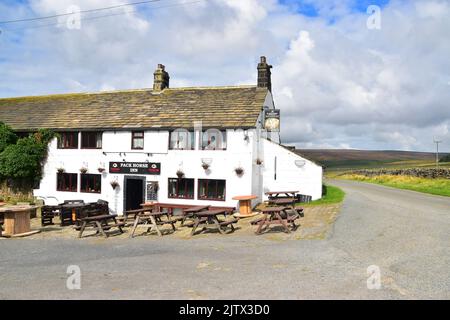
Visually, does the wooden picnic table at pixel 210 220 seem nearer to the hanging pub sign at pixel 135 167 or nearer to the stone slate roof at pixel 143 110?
the stone slate roof at pixel 143 110

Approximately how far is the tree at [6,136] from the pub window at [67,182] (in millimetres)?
3851

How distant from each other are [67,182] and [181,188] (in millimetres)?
7625

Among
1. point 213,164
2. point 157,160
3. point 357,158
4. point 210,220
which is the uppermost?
point 357,158

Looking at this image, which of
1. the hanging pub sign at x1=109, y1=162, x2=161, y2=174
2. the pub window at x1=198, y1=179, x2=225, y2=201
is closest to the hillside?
the pub window at x1=198, y1=179, x2=225, y2=201

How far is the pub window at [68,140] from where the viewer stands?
894 inches

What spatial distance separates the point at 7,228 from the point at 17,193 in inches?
384

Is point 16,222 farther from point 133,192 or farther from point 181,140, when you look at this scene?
point 181,140

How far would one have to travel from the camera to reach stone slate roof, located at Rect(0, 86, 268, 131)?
67.9ft

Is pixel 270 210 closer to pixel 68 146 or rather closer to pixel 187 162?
pixel 187 162

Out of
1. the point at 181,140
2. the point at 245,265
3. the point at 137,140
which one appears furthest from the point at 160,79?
the point at 245,265

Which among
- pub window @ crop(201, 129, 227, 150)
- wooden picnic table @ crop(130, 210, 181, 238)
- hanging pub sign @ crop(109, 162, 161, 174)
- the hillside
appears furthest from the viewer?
the hillside

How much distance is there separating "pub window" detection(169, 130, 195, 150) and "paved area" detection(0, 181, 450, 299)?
7553 mm

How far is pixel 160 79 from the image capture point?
25234 mm

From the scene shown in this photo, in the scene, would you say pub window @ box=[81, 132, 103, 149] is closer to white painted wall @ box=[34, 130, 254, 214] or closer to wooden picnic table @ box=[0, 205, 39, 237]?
white painted wall @ box=[34, 130, 254, 214]
